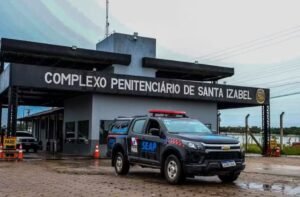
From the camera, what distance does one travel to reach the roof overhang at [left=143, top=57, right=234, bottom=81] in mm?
34344

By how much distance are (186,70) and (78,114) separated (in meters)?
8.88

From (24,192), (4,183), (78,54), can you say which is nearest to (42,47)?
(78,54)

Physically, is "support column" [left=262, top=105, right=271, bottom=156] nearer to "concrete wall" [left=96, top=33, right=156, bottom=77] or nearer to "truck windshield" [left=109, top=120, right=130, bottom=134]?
"concrete wall" [left=96, top=33, right=156, bottom=77]

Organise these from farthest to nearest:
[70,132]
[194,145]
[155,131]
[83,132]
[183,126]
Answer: [70,132] < [83,132] < [183,126] < [155,131] < [194,145]

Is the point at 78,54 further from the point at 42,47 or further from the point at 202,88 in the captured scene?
the point at 202,88

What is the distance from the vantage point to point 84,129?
31.0 meters

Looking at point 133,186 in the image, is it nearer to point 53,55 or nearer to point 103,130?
point 103,130

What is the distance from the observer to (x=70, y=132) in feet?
113

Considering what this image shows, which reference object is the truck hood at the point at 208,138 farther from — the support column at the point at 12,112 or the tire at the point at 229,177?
the support column at the point at 12,112

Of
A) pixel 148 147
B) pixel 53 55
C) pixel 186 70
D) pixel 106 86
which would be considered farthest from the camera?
pixel 186 70

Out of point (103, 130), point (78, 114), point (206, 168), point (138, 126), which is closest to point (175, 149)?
point (206, 168)

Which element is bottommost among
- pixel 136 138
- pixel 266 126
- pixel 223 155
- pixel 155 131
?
pixel 223 155

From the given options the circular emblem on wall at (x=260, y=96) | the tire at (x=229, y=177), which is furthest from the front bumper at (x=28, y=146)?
the tire at (x=229, y=177)

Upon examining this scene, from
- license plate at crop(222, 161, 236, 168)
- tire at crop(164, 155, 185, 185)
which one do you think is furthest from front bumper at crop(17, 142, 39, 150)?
license plate at crop(222, 161, 236, 168)
